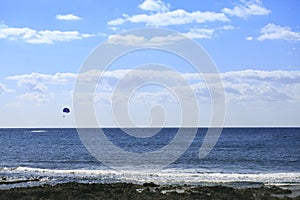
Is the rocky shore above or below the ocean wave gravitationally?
above

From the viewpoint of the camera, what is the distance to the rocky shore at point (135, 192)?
86.8 ft

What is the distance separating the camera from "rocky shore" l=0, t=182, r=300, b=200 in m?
26.5

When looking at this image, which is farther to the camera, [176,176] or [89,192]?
[176,176]

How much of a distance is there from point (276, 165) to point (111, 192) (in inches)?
1099

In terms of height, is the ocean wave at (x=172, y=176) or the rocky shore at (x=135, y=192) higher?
the rocky shore at (x=135, y=192)

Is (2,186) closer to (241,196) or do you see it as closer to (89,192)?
(89,192)

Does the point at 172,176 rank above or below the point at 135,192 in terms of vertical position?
below

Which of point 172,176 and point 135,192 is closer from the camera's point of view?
point 135,192

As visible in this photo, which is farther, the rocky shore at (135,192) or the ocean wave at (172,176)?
the ocean wave at (172,176)

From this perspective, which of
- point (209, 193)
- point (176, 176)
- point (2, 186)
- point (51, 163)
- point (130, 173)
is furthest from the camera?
point (51, 163)

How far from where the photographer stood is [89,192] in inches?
1102

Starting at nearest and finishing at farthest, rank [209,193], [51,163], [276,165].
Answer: [209,193] → [276,165] → [51,163]

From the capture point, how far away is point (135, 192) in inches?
1096

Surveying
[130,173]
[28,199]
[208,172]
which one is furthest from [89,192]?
[208,172]
